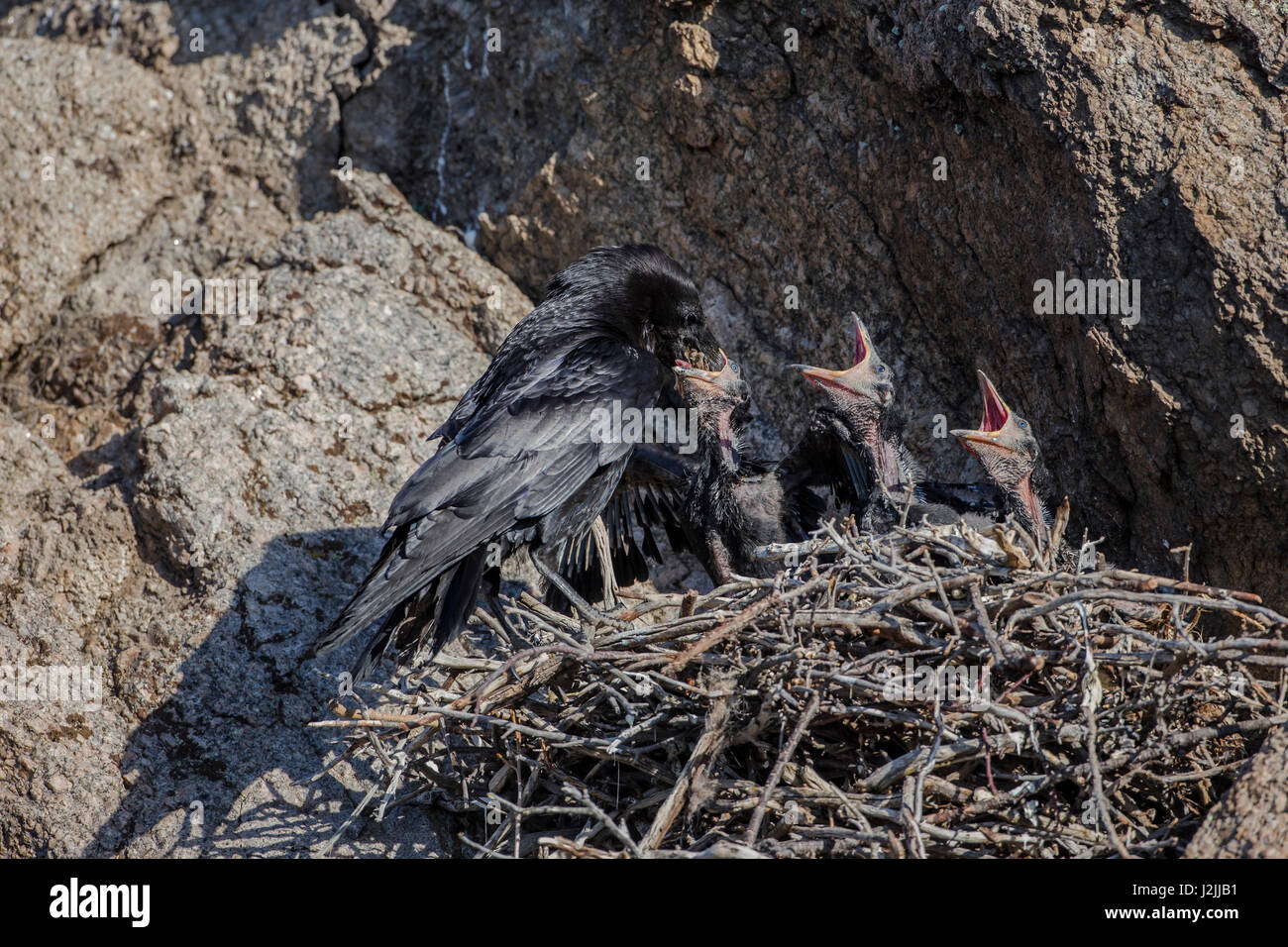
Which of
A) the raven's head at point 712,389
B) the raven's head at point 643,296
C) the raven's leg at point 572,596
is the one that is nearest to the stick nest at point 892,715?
the raven's leg at point 572,596

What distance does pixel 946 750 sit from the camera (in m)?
3.91

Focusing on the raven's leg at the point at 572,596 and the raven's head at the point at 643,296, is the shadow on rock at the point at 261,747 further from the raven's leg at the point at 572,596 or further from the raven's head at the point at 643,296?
the raven's head at the point at 643,296

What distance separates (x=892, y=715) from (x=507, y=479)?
6.01 feet

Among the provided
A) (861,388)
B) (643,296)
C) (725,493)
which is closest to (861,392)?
(861,388)

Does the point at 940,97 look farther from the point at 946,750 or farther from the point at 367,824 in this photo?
the point at 367,824

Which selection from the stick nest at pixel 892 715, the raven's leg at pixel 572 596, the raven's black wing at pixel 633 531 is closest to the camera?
the stick nest at pixel 892 715

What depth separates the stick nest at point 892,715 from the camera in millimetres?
3877

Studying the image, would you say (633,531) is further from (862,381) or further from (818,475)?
(862,381)

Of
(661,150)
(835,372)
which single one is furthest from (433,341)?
(835,372)

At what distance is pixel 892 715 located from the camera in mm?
3990

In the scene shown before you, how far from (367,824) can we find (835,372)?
260 centimetres

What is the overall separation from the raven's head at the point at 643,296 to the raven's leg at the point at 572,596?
1237mm

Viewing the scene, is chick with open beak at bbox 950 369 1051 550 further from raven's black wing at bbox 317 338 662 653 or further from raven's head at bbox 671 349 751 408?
raven's black wing at bbox 317 338 662 653

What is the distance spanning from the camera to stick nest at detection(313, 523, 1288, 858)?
3877 mm
